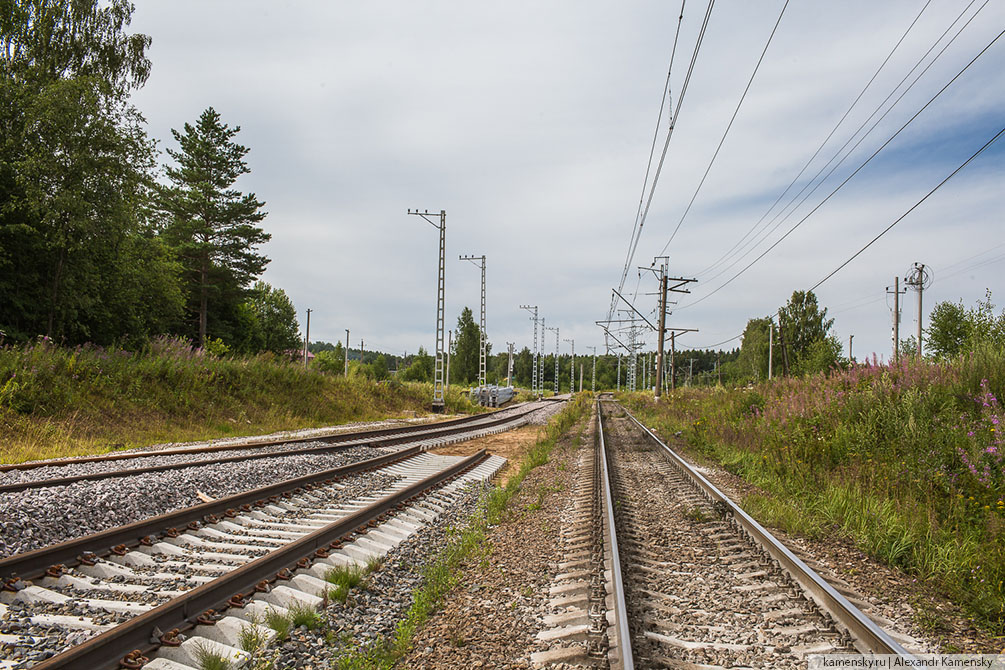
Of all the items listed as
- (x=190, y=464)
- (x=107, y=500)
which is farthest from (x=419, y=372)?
(x=107, y=500)

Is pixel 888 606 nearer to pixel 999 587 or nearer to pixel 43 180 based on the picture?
pixel 999 587

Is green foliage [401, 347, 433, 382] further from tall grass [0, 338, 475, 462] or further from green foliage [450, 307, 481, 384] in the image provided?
tall grass [0, 338, 475, 462]

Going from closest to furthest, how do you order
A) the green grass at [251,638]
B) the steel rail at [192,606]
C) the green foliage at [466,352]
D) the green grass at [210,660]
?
the steel rail at [192,606], the green grass at [210,660], the green grass at [251,638], the green foliage at [466,352]

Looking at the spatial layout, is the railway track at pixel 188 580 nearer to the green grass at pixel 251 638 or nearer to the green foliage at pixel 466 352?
the green grass at pixel 251 638

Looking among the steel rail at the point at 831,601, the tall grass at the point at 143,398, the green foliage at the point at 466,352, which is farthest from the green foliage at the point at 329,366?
the steel rail at the point at 831,601

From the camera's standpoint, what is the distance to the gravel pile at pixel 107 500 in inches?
212

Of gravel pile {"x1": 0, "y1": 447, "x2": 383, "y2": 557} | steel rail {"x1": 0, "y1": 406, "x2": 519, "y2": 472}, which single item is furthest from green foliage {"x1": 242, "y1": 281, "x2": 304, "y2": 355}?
gravel pile {"x1": 0, "y1": 447, "x2": 383, "y2": 557}

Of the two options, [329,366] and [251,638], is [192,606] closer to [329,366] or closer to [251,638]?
[251,638]

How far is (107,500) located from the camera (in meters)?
6.45

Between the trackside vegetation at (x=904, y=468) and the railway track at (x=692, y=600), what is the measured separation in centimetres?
103

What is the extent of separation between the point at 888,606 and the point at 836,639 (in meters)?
1.01

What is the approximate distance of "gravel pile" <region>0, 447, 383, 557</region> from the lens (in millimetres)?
5375

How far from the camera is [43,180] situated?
17.1m

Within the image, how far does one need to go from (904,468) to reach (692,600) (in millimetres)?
4533
